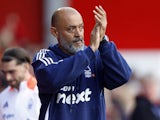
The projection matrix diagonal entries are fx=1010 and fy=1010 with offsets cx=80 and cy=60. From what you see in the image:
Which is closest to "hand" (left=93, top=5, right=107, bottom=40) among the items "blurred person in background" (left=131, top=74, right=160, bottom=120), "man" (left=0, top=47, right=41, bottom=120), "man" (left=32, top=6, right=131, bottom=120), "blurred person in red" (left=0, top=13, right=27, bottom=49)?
"man" (left=32, top=6, right=131, bottom=120)

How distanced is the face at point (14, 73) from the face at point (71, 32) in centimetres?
203

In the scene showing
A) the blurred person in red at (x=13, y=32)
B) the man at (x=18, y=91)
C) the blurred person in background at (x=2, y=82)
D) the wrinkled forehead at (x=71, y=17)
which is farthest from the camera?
the blurred person in red at (x=13, y=32)

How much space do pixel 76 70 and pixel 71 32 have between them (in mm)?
303

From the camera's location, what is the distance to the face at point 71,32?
291 inches

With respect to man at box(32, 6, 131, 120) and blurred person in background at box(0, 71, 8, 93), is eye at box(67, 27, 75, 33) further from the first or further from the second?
blurred person in background at box(0, 71, 8, 93)

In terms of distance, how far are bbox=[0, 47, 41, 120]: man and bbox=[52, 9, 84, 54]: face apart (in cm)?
168

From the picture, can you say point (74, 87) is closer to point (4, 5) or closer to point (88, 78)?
point (88, 78)

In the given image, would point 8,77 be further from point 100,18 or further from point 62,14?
point 100,18

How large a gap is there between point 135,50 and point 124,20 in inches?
21.5

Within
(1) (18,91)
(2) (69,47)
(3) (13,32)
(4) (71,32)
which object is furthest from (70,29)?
(3) (13,32)

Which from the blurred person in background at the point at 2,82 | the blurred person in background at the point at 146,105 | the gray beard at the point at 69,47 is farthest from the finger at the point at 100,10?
the blurred person in background at the point at 146,105

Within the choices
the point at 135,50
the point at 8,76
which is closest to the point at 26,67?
the point at 8,76

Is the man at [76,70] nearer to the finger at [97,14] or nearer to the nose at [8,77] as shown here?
the finger at [97,14]

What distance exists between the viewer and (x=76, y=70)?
24.0 feet
